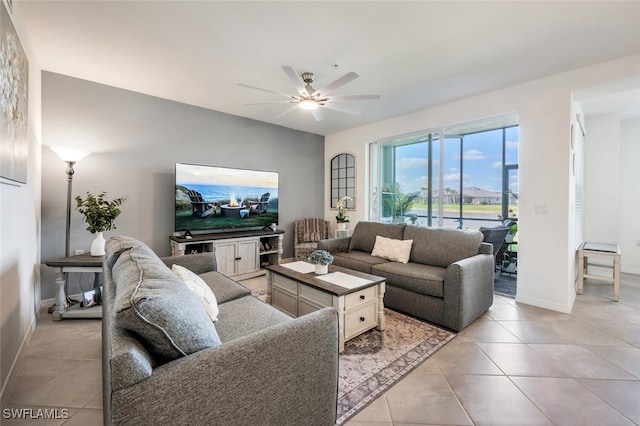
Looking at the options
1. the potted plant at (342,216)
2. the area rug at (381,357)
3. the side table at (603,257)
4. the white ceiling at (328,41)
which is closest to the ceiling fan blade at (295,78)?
the white ceiling at (328,41)

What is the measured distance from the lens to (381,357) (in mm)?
2174

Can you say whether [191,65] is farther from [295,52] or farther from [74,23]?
[295,52]

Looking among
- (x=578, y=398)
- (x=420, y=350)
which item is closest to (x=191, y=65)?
(x=420, y=350)

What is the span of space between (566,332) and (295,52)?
3.70m

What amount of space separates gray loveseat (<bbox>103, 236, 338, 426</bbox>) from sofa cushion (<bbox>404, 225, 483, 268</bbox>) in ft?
7.42

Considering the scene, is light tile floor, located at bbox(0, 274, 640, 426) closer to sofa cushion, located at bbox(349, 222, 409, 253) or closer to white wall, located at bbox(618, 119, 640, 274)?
sofa cushion, located at bbox(349, 222, 409, 253)

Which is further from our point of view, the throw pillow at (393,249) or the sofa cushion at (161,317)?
the throw pillow at (393,249)

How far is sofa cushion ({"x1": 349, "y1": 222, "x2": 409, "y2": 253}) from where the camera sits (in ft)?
12.7

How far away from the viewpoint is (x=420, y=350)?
2.27 metres

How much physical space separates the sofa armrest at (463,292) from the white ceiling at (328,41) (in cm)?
207

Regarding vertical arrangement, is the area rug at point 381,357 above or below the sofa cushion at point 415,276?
below

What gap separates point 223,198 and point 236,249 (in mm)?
836

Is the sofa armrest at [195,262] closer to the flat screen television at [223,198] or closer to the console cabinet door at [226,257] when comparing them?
the console cabinet door at [226,257]

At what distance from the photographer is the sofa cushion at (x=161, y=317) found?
3.01 feet
